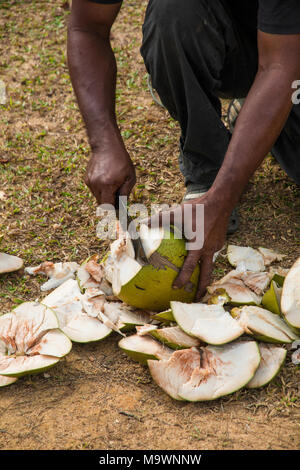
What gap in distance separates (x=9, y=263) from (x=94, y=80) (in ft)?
3.23

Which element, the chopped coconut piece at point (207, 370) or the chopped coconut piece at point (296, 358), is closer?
the chopped coconut piece at point (207, 370)

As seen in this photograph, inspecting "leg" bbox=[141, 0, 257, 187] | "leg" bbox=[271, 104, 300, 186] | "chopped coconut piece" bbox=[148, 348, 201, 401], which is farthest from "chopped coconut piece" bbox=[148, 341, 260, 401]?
"leg" bbox=[271, 104, 300, 186]

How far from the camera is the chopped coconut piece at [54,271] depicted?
8.40 ft

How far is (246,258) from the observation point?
2.60 meters

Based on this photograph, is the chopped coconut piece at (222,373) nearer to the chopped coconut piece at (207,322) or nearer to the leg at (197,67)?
the chopped coconut piece at (207,322)

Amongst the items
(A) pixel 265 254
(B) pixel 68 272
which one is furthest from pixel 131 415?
(A) pixel 265 254

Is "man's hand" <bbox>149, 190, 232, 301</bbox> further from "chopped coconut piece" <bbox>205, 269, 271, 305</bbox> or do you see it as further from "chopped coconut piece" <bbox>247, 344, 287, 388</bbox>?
"chopped coconut piece" <bbox>247, 344, 287, 388</bbox>

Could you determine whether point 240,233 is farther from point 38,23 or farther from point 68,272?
point 38,23

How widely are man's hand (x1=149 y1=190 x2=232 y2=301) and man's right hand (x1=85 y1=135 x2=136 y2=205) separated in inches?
7.5

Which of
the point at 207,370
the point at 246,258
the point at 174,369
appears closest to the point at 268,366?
the point at 207,370

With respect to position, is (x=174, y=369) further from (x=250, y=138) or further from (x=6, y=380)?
(x=250, y=138)

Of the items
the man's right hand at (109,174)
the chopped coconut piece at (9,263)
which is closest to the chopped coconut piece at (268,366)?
the man's right hand at (109,174)

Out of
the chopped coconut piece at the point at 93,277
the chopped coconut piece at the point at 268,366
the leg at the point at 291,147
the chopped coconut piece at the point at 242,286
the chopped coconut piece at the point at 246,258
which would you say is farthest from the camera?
the leg at the point at 291,147

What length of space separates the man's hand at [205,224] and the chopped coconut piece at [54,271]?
648 millimetres
